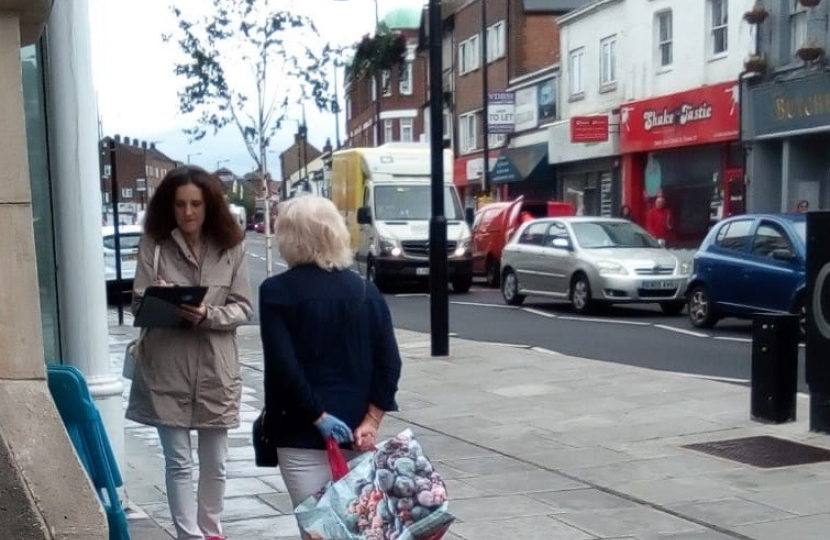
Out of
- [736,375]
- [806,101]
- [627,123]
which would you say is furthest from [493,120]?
[736,375]

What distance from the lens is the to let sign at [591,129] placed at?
112ft

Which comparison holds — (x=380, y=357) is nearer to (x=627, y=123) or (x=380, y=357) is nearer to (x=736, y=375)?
(x=736, y=375)

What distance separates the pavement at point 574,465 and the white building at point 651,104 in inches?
694

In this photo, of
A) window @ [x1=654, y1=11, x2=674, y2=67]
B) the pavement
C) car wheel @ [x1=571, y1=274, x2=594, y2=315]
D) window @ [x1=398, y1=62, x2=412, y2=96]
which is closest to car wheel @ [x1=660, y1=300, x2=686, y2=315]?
car wheel @ [x1=571, y1=274, x2=594, y2=315]

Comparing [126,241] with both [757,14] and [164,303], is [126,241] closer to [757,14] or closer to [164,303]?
[757,14]

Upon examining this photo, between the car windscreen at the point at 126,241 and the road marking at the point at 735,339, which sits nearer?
the road marking at the point at 735,339

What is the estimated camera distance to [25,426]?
3754mm

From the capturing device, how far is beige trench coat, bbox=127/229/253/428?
18.0 feet

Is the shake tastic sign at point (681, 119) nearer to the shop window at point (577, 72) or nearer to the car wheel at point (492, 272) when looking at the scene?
the shop window at point (577, 72)

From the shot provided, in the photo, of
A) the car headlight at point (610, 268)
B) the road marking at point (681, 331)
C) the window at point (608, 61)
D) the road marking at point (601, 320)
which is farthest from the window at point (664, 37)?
the road marking at point (681, 331)

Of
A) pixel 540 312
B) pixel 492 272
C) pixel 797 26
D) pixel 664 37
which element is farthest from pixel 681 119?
pixel 540 312

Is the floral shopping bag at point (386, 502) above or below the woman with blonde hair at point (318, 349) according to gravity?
below

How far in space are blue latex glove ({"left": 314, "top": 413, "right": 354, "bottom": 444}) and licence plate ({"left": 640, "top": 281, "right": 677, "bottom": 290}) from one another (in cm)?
1521

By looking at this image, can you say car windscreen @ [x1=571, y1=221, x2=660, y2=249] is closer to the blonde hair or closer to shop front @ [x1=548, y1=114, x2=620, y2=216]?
shop front @ [x1=548, y1=114, x2=620, y2=216]
